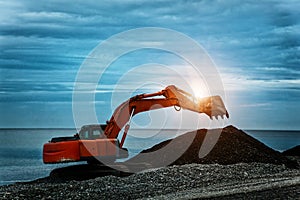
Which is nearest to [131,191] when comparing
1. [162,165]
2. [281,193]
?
[281,193]

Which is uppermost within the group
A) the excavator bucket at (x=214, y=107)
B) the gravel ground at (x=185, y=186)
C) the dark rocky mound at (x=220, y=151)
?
the excavator bucket at (x=214, y=107)

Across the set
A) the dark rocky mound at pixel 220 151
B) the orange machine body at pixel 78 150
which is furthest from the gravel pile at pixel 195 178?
the orange machine body at pixel 78 150

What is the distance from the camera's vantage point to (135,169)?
22953 mm

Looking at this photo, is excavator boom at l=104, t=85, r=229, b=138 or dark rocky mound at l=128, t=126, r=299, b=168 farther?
dark rocky mound at l=128, t=126, r=299, b=168

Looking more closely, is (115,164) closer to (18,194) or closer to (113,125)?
(113,125)

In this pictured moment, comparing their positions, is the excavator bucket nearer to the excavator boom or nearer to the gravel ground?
the excavator boom

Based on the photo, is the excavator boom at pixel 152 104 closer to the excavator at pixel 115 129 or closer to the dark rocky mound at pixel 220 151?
the excavator at pixel 115 129

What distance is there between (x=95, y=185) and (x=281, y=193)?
21.8 feet

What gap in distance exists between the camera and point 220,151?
25.1m

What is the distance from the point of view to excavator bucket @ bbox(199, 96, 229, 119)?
68.5 feet

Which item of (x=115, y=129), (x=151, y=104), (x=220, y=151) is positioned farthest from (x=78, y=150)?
(x=220, y=151)

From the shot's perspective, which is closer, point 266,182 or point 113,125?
point 266,182

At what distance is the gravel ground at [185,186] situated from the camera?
1585 centimetres

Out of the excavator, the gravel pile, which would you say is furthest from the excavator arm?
the gravel pile
